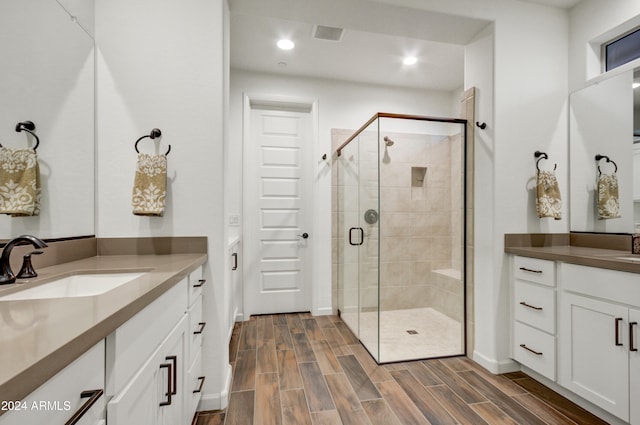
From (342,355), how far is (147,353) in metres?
1.82

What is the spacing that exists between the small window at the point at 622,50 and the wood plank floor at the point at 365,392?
2304 mm

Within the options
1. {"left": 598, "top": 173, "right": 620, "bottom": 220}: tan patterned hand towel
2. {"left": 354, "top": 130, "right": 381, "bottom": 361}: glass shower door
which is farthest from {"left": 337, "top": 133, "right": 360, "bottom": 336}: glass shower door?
{"left": 598, "top": 173, "right": 620, "bottom": 220}: tan patterned hand towel

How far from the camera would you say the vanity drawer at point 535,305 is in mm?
1915

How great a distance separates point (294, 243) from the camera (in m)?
3.48

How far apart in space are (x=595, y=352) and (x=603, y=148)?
1.42 m

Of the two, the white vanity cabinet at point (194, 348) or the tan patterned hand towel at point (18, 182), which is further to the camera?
the white vanity cabinet at point (194, 348)

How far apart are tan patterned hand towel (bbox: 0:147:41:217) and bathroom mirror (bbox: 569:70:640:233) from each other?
3297 mm

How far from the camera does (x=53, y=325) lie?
631mm

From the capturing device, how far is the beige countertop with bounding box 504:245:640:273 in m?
1.53

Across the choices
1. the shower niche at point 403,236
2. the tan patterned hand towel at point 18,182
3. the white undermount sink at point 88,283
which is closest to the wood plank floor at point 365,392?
the shower niche at point 403,236

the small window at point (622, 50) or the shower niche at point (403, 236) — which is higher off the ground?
the small window at point (622, 50)

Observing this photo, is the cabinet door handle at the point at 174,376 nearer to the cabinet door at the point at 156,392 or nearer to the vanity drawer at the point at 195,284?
the cabinet door at the point at 156,392

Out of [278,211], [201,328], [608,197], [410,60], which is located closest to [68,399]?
[201,328]

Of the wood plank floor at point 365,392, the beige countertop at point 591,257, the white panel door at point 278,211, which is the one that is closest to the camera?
the beige countertop at point 591,257
